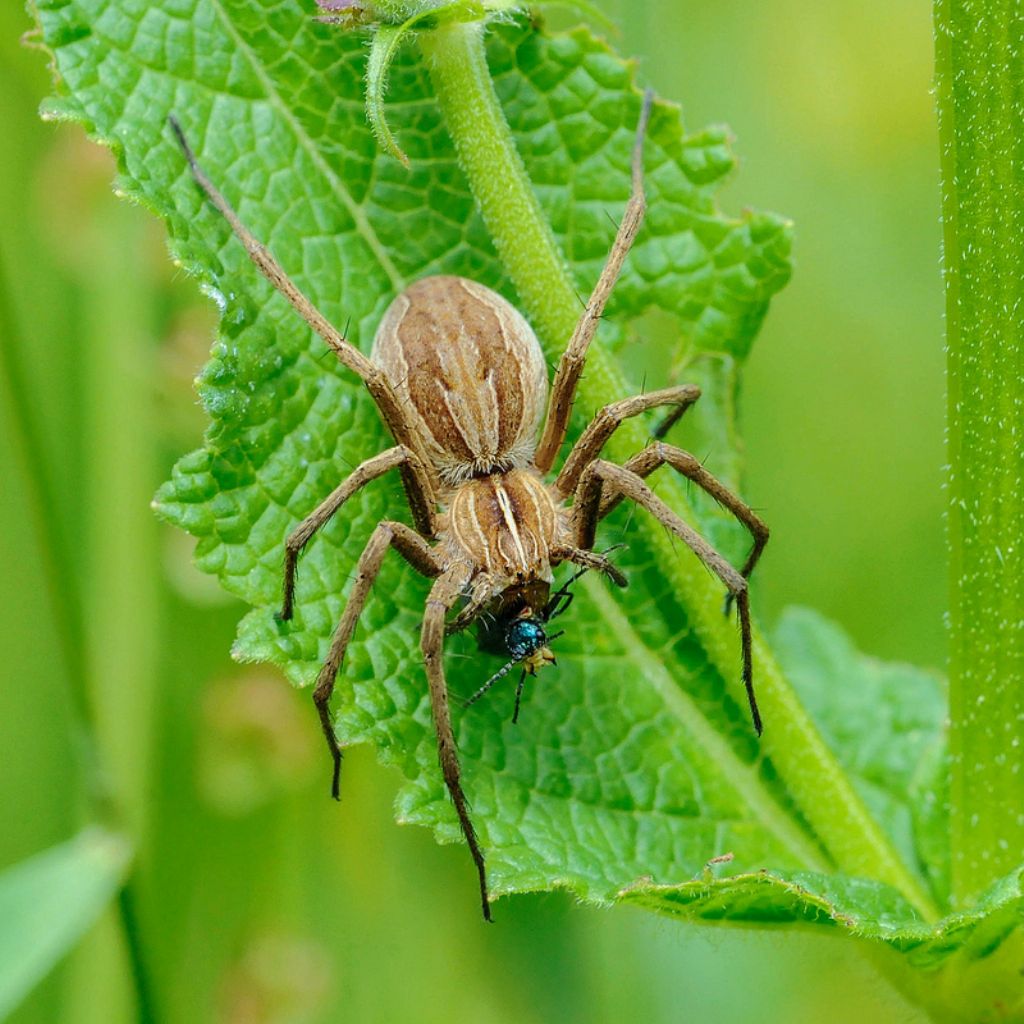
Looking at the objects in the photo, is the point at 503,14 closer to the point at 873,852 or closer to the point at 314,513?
the point at 314,513

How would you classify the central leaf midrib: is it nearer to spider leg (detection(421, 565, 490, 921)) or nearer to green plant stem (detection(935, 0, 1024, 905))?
spider leg (detection(421, 565, 490, 921))

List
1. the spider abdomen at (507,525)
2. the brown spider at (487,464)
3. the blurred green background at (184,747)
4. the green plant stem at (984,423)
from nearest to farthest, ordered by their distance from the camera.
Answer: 1. the green plant stem at (984,423)
2. the brown spider at (487,464)
3. the spider abdomen at (507,525)
4. the blurred green background at (184,747)

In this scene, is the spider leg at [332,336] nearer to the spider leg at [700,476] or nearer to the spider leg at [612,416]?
the spider leg at [612,416]

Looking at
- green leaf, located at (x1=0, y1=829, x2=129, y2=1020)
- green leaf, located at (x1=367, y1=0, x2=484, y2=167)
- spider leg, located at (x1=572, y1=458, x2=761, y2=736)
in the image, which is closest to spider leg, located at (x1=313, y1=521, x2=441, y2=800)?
→ spider leg, located at (x1=572, y1=458, x2=761, y2=736)

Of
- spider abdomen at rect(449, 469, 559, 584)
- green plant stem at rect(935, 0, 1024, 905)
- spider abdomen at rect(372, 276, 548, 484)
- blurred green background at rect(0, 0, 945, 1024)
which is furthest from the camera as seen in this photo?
blurred green background at rect(0, 0, 945, 1024)

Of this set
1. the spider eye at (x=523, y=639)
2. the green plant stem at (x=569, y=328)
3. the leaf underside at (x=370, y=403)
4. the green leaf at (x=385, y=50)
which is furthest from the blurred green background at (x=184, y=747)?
the green leaf at (x=385, y=50)
